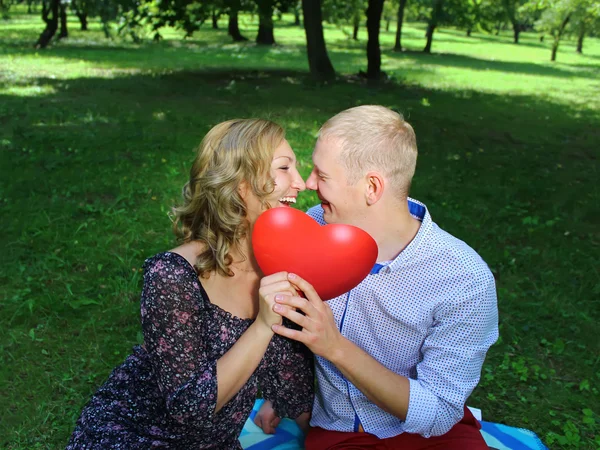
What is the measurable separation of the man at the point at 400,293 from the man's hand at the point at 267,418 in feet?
2.75

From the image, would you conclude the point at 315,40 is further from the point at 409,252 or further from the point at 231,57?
the point at 409,252

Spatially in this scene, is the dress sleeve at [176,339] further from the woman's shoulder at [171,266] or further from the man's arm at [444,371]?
the man's arm at [444,371]

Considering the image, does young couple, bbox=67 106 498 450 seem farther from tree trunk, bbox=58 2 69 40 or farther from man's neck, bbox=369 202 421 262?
tree trunk, bbox=58 2 69 40

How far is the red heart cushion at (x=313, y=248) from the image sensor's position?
1968 mm

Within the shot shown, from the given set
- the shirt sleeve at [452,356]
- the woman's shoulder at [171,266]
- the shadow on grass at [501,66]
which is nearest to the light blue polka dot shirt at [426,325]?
the shirt sleeve at [452,356]

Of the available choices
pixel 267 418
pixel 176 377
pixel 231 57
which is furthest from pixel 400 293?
pixel 231 57

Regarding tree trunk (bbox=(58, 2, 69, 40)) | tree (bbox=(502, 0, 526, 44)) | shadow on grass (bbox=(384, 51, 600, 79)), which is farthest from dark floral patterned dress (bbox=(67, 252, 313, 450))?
tree trunk (bbox=(58, 2, 69, 40))

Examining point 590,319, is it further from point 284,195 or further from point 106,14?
point 106,14

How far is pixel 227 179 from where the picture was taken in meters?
2.29

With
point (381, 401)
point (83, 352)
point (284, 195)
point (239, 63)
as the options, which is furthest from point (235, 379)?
point (239, 63)

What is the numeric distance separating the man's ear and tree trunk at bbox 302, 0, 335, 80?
1200 centimetres

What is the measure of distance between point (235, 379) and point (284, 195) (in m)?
0.71

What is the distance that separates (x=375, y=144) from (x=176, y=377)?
1120mm

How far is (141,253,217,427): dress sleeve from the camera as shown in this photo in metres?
2.18
